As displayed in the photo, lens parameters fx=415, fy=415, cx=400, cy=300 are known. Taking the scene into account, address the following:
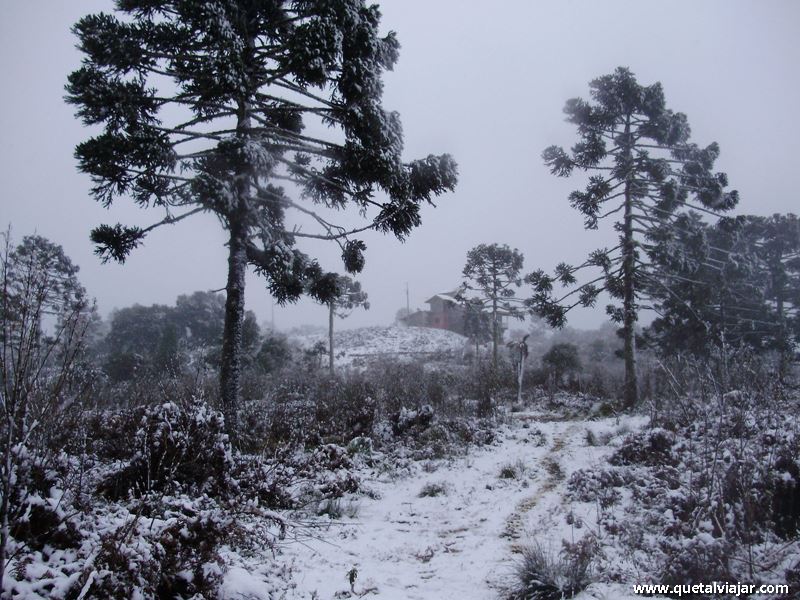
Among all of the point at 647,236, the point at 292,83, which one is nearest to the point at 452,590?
the point at 292,83

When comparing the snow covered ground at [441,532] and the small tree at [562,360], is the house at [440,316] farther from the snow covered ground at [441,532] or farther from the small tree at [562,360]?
the snow covered ground at [441,532]

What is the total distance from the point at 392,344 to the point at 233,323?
33.8 m

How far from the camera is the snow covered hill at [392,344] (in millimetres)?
35469

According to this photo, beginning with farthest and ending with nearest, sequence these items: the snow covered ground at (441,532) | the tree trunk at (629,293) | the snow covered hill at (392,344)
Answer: the snow covered hill at (392,344)
the tree trunk at (629,293)
the snow covered ground at (441,532)

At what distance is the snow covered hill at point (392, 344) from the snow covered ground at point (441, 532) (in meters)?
25.3

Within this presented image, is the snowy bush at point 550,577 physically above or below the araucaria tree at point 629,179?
below

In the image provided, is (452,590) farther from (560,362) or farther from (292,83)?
(560,362)

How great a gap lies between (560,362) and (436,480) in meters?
16.5

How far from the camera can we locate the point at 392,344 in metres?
41.0

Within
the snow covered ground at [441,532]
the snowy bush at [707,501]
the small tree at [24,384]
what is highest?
the small tree at [24,384]

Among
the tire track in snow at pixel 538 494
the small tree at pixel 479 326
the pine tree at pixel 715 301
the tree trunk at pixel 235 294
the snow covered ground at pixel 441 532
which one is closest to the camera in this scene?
the snow covered ground at pixel 441 532

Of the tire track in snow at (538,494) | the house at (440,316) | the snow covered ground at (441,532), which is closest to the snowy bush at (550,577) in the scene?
the snow covered ground at (441,532)

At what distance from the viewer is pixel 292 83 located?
303 inches

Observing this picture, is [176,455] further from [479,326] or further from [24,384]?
[479,326]
